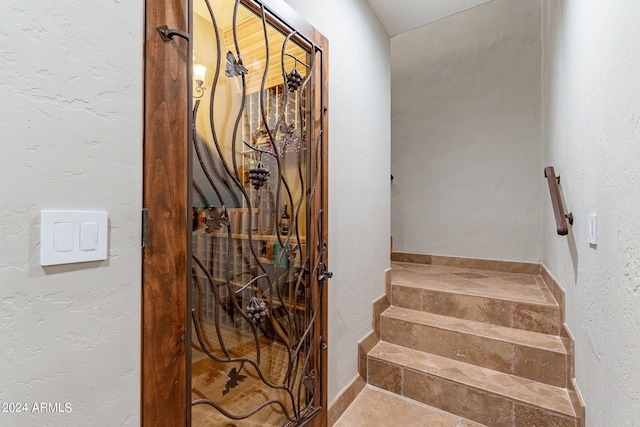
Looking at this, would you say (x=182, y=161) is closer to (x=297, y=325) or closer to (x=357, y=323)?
(x=297, y=325)

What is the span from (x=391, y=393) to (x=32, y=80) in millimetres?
2287

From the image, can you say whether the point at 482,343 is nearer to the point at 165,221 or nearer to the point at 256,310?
the point at 256,310

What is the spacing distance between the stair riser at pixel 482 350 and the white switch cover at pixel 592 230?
834 mm

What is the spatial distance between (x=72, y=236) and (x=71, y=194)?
100mm

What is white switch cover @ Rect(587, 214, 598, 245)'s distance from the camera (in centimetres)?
121

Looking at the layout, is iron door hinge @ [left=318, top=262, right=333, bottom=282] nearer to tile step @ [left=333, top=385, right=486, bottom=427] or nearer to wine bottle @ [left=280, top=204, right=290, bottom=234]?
wine bottle @ [left=280, top=204, right=290, bottom=234]

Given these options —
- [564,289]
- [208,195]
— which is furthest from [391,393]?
[208,195]

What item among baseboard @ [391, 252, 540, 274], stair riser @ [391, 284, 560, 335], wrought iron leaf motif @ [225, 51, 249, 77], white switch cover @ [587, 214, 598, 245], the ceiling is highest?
the ceiling

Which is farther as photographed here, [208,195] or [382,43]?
[382,43]

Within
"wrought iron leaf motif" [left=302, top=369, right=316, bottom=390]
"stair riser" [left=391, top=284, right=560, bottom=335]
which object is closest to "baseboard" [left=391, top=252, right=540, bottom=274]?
"stair riser" [left=391, top=284, right=560, bottom=335]

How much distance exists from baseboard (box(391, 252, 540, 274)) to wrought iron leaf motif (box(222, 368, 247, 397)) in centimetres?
283

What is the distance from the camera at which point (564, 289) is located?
1865mm

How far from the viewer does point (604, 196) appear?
1116 millimetres

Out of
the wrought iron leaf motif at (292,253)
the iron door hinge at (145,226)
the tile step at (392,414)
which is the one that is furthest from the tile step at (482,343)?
the iron door hinge at (145,226)
